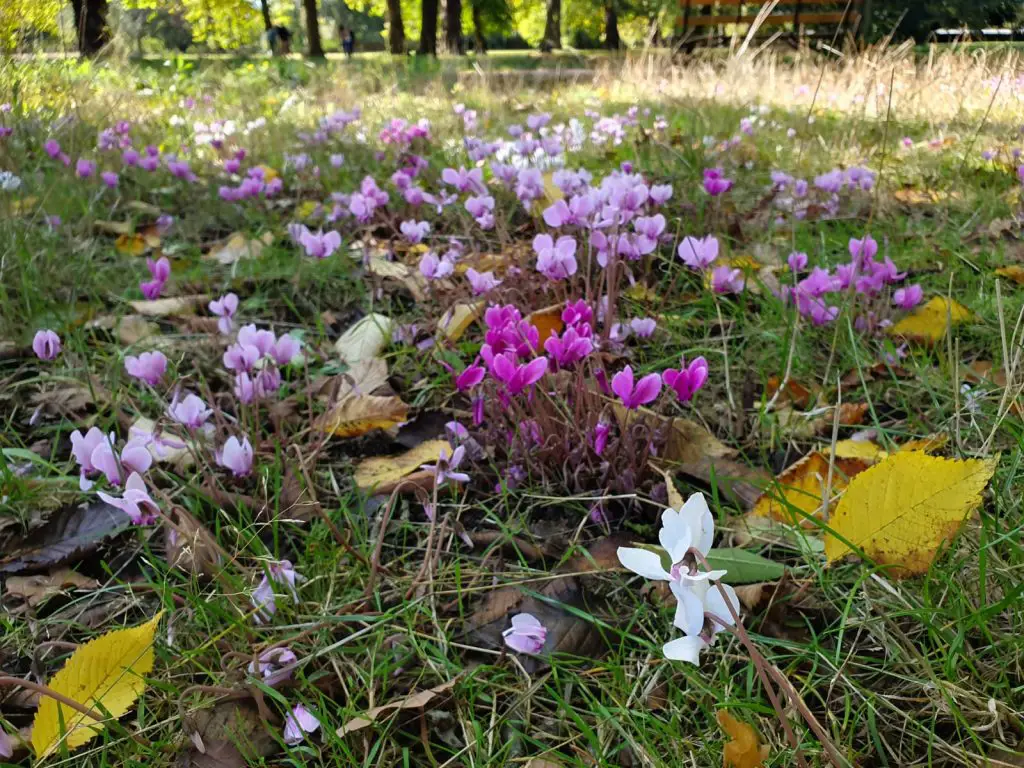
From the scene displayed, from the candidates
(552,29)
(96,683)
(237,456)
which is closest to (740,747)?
(96,683)

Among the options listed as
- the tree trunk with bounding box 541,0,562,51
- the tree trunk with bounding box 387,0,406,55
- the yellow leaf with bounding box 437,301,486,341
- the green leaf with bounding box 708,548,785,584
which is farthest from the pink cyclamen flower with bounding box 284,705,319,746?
the tree trunk with bounding box 541,0,562,51

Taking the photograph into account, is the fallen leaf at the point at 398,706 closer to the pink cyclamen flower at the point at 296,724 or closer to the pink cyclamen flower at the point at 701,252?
the pink cyclamen flower at the point at 296,724

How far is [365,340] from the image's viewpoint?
6.39 feet

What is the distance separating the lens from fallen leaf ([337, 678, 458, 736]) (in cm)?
94

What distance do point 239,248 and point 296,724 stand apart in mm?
2248

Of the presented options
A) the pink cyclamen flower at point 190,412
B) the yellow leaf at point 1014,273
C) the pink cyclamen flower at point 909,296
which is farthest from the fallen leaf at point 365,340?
the yellow leaf at point 1014,273

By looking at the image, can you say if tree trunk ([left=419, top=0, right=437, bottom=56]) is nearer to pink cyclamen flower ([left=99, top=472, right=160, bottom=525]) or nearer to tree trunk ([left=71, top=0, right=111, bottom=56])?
tree trunk ([left=71, top=0, right=111, bottom=56])

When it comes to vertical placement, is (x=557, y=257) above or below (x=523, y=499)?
above

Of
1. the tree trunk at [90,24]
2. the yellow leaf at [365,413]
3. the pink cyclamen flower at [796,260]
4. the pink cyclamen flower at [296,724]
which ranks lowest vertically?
the pink cyclamen flower at [296,724]

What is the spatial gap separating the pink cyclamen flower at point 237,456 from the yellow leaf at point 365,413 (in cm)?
26

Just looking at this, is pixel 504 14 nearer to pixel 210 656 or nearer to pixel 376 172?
pixel 376 172

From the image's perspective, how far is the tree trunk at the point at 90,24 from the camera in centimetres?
318

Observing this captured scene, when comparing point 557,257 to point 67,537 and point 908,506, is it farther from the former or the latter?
point 67,537

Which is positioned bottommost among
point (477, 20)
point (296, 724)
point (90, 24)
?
point (296, 724)
